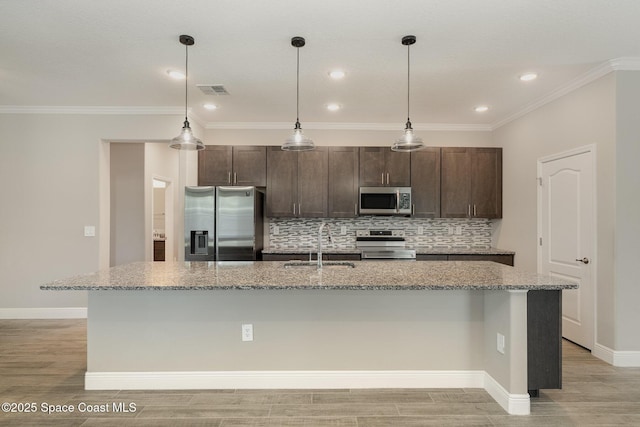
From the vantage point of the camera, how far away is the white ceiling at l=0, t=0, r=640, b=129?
2340 mm

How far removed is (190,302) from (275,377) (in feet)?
2.69

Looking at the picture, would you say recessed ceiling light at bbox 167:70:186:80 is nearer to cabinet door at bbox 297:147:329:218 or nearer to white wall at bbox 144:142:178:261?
cabinet door at bbox 297:147:329:218

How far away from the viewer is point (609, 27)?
253 cm

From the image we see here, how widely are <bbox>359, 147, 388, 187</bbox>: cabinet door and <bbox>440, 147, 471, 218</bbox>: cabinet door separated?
83 centimetres

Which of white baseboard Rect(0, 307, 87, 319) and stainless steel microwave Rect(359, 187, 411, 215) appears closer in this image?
white baseboard Rect(0, 307, 87, 319)

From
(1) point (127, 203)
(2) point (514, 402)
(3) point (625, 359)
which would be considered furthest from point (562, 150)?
(1) point (127, 203)

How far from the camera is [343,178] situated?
488cm

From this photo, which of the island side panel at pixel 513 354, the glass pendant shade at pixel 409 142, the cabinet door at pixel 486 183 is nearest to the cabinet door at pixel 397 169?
the cabinet door at pixel 486 183

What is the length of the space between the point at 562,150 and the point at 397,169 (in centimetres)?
186

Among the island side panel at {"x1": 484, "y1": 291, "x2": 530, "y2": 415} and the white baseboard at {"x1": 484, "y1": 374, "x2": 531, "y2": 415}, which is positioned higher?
the island side panel at {"x1": 484, "y1": 291, "x2": 530, "y2": 415}

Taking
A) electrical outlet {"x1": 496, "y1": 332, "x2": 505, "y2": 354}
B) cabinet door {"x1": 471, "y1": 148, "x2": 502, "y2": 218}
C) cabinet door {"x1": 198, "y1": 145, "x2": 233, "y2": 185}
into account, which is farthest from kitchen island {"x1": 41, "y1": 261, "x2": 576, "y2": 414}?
cabinet door {"x1": 471, "y1": 148, "x2": 502, "y2": 218}

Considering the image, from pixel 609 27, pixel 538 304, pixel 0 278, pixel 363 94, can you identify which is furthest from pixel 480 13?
pixel 0 278

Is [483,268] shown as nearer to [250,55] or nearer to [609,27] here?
[609,27]

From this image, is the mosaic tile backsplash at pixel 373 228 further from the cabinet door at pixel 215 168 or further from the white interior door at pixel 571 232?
the white interior door at pixel 571 232
